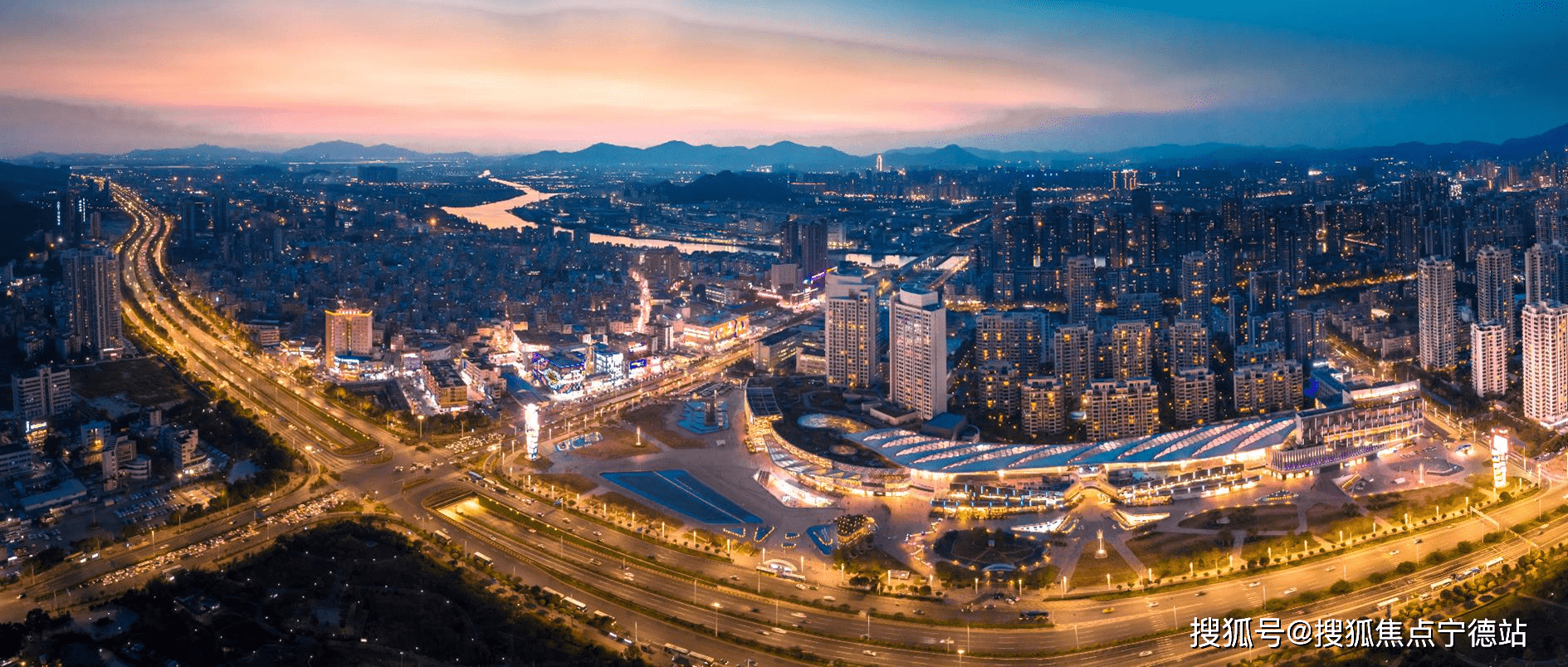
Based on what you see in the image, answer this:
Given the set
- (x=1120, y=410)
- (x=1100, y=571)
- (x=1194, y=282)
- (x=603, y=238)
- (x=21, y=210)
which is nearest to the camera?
(x=1100, y=571)

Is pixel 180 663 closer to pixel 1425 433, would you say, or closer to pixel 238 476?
pixel 238 476

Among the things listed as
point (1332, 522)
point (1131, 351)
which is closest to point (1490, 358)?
point (1131, 351)

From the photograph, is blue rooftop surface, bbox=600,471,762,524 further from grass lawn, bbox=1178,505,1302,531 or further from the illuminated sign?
the illuminated sign

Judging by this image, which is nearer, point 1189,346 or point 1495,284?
point 1189,346

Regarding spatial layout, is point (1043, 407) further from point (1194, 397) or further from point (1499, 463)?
point (1499, 463)

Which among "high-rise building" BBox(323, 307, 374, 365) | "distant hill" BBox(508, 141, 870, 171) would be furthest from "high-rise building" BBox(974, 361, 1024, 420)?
"distant hill" BBox(508, 141, 870, 171)

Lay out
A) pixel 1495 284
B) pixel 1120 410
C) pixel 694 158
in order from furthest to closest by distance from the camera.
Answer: pixel 694 158 → pixel 1495 284 → pixel 1120 410

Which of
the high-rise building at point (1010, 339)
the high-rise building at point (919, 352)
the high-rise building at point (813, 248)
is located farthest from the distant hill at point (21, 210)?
the high-rise building at point (1010, 339)
